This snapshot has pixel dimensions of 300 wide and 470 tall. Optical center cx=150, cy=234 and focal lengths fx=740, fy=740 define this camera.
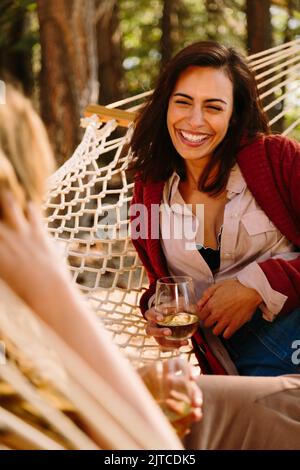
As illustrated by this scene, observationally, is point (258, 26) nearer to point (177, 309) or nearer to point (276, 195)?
point (276, 195)

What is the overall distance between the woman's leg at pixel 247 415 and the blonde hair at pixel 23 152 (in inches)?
21.9

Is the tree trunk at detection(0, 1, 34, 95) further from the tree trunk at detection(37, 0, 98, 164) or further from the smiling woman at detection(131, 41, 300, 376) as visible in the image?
the smiling woman at detection(131, 41, 300, 376)

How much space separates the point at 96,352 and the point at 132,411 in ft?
0.25

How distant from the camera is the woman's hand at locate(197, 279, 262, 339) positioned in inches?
71.0

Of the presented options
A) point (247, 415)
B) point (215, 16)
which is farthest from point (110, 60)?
point (247, 415)

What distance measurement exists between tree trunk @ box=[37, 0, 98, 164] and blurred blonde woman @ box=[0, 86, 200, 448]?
3700mm

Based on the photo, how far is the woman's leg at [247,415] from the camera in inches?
48.2

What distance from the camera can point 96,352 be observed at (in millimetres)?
819

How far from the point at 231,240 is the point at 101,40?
5820mm

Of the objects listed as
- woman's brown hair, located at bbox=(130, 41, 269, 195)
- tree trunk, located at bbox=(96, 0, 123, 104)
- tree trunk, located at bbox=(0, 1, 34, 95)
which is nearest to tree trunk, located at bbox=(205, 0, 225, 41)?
tree trunk, located at bbox=(96, 0, 123, 104)

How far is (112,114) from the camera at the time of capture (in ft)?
7.83

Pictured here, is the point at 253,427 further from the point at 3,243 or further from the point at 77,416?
the point at 3,243

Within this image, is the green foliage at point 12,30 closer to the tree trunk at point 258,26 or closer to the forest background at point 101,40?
the forest background at point 101,40

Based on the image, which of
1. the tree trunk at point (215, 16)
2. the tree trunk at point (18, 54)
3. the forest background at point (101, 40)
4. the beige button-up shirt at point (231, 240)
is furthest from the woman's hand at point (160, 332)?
the tree trunk at point (18, 54)
